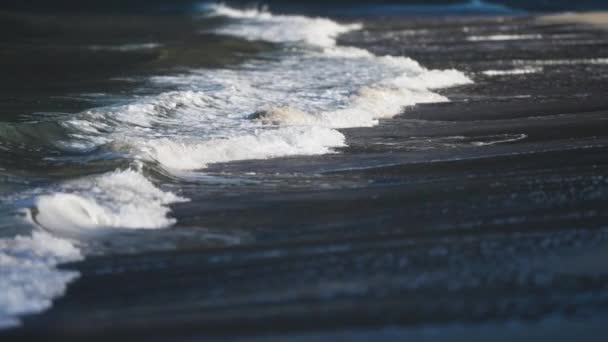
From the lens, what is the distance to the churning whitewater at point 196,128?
347 inches

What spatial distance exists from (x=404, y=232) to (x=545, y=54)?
18.9 metres

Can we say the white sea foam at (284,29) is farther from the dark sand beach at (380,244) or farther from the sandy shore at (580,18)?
the dark sand beach at (380,244)

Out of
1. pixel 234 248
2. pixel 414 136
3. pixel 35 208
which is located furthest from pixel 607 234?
pixel 414 136

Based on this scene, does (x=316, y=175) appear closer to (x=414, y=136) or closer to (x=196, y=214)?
(x=196, y=214)

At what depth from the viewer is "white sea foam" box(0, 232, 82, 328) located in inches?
297

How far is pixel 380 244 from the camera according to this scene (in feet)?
28.7

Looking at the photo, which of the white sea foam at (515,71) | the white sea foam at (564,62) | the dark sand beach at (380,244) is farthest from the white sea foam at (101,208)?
the white sea foam at (564,62)

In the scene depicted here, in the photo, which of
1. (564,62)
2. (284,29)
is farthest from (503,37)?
(564,62)

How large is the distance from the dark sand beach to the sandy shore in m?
24.2

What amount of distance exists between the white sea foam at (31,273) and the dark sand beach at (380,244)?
0.40ft

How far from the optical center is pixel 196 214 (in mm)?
10016

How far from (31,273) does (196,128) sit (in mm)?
7731

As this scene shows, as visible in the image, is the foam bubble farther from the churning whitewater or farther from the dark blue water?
the dark blue water

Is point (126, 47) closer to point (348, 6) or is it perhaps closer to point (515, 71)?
point (515, 71)
